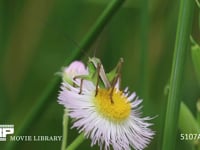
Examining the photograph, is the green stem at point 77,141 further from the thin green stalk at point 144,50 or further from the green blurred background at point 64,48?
the thin green stalk at point 144,50

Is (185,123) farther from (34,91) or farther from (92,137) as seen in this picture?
(34,91)

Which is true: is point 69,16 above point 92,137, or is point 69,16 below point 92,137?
above

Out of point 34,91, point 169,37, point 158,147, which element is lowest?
point 158,147

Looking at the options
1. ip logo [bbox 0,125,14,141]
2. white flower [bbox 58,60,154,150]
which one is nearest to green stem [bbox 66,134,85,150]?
white flower [bbox 58,60,154,150]

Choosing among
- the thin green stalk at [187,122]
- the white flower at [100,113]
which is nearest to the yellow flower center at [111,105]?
the white flower at [100,113]

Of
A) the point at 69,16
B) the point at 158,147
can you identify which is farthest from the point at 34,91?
the point at 158,147

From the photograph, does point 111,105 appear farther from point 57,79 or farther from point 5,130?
point 5,130
